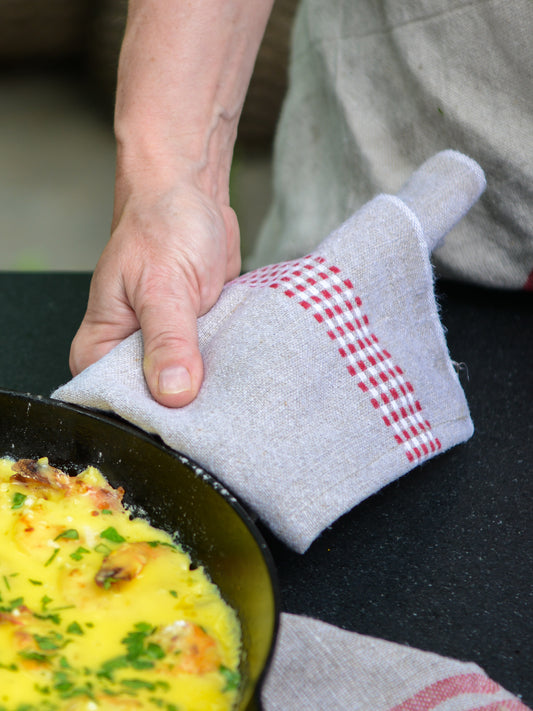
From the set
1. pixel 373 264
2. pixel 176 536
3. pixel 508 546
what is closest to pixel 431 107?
pixel 373 264

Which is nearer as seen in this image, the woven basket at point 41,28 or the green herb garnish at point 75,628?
the green herb garnish at point 75,628

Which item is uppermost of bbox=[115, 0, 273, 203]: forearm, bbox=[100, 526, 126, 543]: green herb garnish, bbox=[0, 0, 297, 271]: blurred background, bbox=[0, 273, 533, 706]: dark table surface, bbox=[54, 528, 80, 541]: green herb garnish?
bbox=[115, 0, 273, 203]: forearm

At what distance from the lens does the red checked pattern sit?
109 cm

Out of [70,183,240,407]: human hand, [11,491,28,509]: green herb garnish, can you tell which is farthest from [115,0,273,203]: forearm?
[11,491,28,509]: green herb garnish

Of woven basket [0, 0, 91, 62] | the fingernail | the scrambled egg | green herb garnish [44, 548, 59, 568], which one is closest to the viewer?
the scrambled egg

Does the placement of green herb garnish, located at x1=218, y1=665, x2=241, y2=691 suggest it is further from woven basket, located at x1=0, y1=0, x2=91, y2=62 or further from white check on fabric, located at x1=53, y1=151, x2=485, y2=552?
woven basket, located at x1=0, y1=0, x2=91, y2=62

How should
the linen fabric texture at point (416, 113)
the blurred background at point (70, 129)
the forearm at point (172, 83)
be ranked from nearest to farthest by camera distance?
the forearm at point (172, 83)
the linen fabric texture at point (416, 113)
the blurred background at point (70, 129)

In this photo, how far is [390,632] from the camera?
2.98 feet

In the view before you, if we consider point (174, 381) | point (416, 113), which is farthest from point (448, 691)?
point (416, 113)

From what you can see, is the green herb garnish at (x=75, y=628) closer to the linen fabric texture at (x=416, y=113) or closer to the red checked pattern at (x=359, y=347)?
the red checked pattern at (x=359, y=347)

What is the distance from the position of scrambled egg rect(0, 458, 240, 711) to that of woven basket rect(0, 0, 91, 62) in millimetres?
4445

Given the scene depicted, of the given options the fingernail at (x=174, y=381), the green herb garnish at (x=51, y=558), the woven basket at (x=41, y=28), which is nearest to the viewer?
the green herb garnish at (x=51, y=558)

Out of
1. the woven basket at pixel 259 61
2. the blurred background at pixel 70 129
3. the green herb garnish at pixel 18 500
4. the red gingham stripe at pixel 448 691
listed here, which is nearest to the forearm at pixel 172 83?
the green herb garnish at pixel 18 500

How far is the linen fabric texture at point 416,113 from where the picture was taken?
4.89 ft
